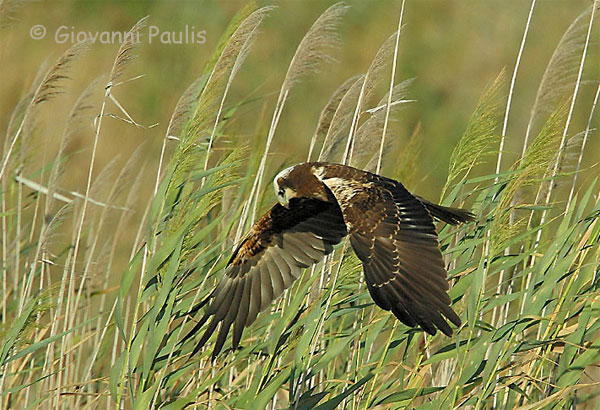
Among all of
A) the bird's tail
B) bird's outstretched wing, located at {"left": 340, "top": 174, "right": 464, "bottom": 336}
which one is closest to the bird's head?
bird's outstretched wing, located at {"left": 340, "top": 174, "right": 464, "bottom": 336}

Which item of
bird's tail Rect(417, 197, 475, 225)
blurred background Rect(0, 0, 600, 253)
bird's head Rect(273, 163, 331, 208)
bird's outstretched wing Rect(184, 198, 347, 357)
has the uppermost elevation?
blurred background Rect(0, 0, 600, 253)

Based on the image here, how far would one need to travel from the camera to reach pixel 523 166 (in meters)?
2.42

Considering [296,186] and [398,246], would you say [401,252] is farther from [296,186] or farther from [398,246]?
[296,186]

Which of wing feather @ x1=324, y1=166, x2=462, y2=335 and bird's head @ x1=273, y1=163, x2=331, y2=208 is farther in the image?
bird's head @ x1=273, y1=163, x2=331, y2=208

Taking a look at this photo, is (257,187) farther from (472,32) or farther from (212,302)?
(472,32)

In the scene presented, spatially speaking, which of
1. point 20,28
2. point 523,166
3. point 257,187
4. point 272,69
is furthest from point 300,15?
point 523,166

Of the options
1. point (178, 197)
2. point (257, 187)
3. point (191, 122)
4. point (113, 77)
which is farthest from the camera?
point (257, 187)

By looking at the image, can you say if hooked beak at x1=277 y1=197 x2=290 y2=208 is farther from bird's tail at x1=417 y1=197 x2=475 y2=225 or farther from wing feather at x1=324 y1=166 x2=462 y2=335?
bird's tail at x1=417 y1=197 x2=475 y2=225

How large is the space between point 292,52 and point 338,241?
363 cm

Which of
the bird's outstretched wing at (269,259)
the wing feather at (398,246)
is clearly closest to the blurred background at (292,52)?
the bird's outstretched wing at (269,259)

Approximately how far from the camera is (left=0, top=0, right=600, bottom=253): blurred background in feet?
20.1

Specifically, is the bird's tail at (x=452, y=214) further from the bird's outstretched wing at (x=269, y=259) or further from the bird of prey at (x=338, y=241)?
the bird's outstretched wing at (x=269, y=259)

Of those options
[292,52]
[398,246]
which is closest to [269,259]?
[398,246]

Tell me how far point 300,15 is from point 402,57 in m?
0.82
